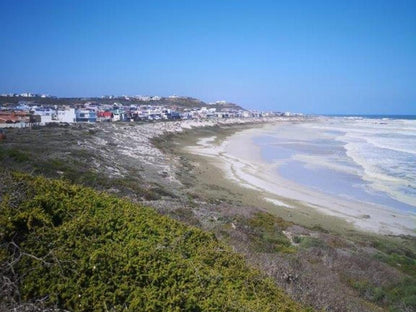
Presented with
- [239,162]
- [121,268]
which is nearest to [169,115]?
[239,162]

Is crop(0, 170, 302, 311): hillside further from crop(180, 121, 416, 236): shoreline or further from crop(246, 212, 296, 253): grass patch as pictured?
crop(180, 121, 416, 236): shoreline

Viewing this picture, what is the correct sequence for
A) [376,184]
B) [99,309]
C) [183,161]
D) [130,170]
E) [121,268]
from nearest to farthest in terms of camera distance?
[99,309] → [121,268] → [130,170] → [376,184] → [183,161]

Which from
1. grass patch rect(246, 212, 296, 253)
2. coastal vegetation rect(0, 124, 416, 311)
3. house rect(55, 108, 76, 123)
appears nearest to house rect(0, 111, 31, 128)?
house rect(55, 108, 76, 123)

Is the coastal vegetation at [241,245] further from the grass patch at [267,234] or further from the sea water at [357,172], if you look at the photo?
the sea water at [357,172]

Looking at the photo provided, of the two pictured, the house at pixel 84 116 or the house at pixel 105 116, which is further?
the house at pixel 105 116

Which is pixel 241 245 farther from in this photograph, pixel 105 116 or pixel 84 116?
pixel 105 116

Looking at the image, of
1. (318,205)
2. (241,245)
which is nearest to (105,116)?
(318,205)

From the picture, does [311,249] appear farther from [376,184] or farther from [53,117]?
[53,117]

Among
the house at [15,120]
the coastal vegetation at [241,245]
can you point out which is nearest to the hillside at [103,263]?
the coastal vegetation at [241,245]
